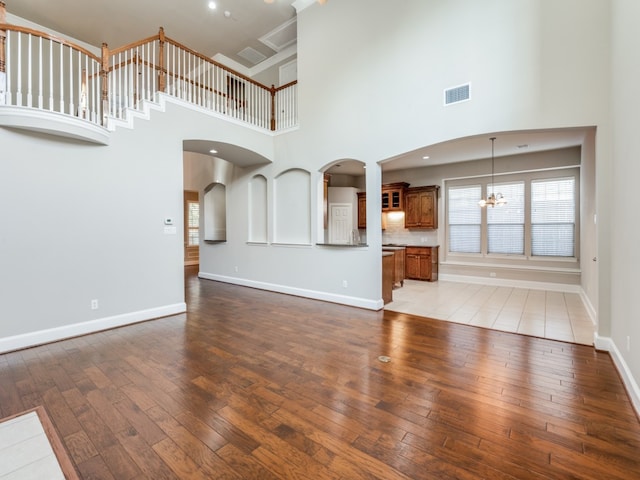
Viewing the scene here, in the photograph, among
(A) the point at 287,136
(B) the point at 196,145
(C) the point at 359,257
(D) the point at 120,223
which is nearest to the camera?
(D) the point at 120,223

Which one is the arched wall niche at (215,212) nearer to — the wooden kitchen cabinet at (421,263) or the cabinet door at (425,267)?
the wooden kitchen cabinet at (421,263)

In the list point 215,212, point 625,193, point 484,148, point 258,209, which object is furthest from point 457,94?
point 215,212

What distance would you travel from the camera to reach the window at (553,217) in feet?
21.4

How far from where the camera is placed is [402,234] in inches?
340

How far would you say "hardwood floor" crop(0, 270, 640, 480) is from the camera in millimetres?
1709

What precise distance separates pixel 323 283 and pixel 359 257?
Result: 3.21ft

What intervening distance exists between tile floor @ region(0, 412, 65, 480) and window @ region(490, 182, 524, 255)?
8.36 metres

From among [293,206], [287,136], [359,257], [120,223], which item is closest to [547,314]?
[359,257]

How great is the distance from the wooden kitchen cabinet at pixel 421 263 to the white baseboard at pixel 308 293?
10.7ft

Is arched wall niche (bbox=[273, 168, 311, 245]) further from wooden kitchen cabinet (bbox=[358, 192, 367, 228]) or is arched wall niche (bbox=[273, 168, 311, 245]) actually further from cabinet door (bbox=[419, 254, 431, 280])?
cabinet door (bbox=[419, 254, 431, 280])

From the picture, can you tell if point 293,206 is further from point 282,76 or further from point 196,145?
point 282,76

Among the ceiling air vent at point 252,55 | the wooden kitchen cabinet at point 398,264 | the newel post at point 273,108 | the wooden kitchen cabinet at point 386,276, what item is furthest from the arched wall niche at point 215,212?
the wooden kitchen cabinet at point 386,276

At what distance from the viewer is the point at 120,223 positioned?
4.20 meters

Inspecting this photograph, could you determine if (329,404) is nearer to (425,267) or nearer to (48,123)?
Result: (48,123)
